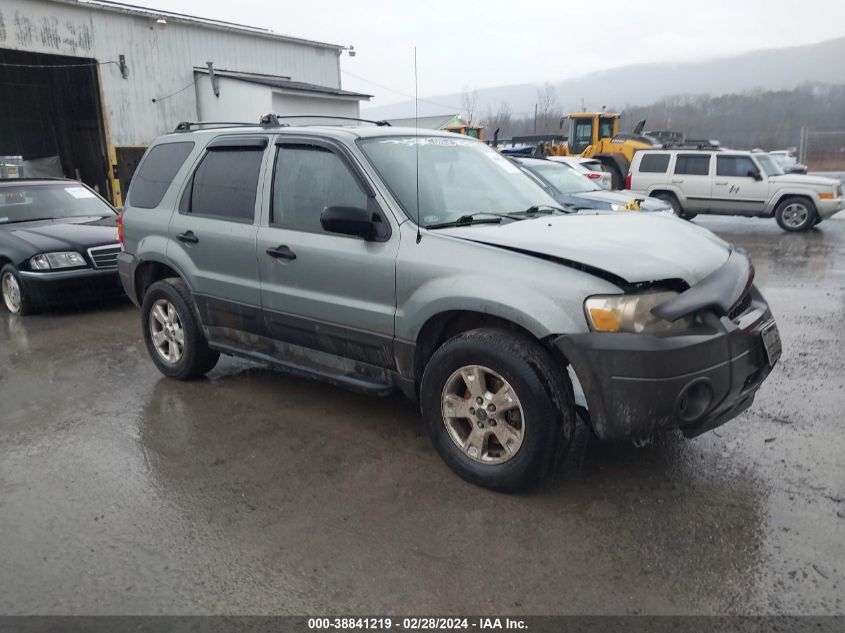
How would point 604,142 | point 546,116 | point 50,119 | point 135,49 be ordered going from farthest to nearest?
point 546,116, point 50,119, point 604,142, point 135,49

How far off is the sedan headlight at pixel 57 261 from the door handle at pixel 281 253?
4.61m

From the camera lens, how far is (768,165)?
15.2 m

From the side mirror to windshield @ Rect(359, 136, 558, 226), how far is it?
0.83 feet

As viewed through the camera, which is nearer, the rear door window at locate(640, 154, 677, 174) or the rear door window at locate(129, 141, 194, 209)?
the rear door window at locate(129, 141, 194, 209)

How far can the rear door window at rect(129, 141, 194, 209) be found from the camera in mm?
5219

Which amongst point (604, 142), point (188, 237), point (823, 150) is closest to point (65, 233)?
point (188, 237)

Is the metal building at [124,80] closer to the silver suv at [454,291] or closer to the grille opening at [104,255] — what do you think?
the grille opening at [104,255]

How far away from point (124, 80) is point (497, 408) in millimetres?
19532

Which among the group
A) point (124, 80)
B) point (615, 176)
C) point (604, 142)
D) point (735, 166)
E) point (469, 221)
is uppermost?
point (124, 80)

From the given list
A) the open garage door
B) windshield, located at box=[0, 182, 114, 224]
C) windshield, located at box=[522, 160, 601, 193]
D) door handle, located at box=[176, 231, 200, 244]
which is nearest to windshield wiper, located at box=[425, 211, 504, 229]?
door handle, located at box=[176, 231, 200, 244]

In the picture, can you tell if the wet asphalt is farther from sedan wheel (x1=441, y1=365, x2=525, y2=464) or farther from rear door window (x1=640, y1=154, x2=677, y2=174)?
rear door window (x1=640, y1=154, x2=677, y2=174)

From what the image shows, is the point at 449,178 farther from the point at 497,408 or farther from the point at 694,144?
the point at 694,144

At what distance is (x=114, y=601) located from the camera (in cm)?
273

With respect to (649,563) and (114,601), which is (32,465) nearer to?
(114,601)
